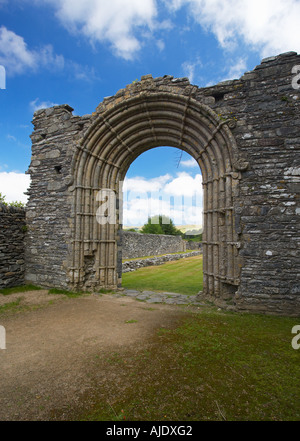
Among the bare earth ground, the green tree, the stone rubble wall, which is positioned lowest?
the stone rubble wall

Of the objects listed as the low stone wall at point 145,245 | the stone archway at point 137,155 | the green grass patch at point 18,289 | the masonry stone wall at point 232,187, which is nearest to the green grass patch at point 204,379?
the masonry stone wall at point 232,187

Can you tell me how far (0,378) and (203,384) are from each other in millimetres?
2388

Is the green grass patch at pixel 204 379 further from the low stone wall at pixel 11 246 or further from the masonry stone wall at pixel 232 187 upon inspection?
the low stone wall at pixel 11 246

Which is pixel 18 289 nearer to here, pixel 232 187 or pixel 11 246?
pixel 11 246

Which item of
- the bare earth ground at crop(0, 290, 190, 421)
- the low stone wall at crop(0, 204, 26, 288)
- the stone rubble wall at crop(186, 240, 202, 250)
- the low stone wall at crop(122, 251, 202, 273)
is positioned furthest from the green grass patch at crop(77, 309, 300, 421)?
the stone rubble wall at crop(186, 240, 202, 250)

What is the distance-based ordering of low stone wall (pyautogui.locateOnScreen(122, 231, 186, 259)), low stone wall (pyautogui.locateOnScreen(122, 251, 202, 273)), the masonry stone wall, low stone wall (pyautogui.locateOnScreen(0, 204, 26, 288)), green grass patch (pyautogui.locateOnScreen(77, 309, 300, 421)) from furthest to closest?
low stone wall (pyautogui.locateOnScreen(122, 231, 186, 259)) < low stone wall (pyautogui.locateOnScreen(122, 251, 202, 273)) < low stone wall (pyautogui.locateOnScreen(0, 204, 26, 288)) < the masonry stone wall < green grass patch (pyautogui.locateOnScreen(77, 309, 300, 421))

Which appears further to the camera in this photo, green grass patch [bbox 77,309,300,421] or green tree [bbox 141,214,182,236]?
green tree [bbox 141,214,182,236]

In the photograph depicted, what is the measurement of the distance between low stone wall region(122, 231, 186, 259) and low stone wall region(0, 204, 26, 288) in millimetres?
8273

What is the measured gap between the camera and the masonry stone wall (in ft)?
16.6

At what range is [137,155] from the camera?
8.21 metres

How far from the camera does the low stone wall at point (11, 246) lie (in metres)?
7.22

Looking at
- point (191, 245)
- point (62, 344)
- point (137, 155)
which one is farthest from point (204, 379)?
point (191, 245)

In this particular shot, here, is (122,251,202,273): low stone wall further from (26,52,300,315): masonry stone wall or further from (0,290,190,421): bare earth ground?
(0,290,190,421): bare earth ground
